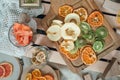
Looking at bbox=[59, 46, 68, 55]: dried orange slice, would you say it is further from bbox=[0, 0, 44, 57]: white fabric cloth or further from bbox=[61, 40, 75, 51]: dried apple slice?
bbox=[0, 0, 44, 57]: white fabric cloth

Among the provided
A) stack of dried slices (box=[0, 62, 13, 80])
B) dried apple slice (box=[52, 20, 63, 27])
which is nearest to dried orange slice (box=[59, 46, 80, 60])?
dried apple slice (box=[52, 20, 63, 27])

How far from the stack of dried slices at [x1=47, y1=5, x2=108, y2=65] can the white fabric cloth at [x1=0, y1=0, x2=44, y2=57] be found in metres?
0.11

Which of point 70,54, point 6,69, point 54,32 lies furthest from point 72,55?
point 6,69

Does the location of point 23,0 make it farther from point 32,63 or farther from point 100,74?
point 100,74

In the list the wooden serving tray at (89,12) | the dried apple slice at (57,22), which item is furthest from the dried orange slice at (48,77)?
the dried apple slice at (57,22)

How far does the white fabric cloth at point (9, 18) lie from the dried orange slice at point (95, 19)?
21cm

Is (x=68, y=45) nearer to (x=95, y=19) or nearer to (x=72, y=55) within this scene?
(x=72, y=55)

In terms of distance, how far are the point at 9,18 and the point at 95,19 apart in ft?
1.24

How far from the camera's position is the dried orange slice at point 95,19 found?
147cm

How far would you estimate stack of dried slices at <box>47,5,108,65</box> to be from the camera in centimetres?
147

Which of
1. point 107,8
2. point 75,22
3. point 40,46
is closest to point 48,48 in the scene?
point 40,46

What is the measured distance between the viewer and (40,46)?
152 centimetres

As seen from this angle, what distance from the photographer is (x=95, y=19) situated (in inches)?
57.8

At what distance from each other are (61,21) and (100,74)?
11.6 inches
